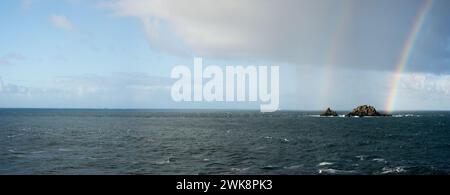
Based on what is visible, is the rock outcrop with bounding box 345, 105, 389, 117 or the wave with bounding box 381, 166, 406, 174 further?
the rock outcrop with bounding box 345, 105, 389, 117

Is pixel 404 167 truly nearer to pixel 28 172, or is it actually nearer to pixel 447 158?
pixel 447 158

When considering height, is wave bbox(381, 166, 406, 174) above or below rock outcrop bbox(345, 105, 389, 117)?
below

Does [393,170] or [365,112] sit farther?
[365,112]

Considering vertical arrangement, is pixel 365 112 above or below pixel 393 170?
above

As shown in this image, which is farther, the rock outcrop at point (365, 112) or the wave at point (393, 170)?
the rock outcrop at point (365, 112)

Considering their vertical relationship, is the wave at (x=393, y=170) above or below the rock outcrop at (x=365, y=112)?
below
